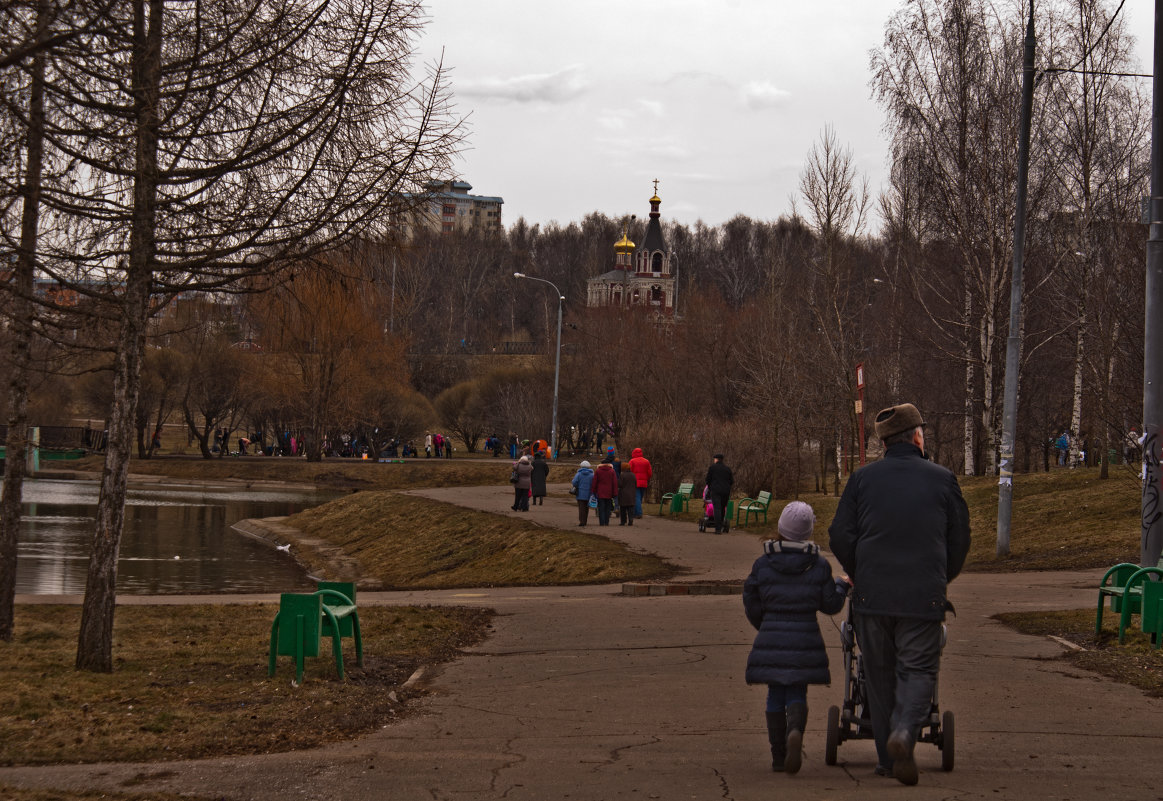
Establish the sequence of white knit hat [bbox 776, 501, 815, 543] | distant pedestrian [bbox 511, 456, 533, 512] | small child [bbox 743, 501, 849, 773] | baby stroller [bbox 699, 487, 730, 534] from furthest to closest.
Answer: distant pedestrian [bbox 511, 456, 533, 512] < baby stroller [bbox 699, 487, 730, 534] < white knit hat [bbox 776, 501, 815, 543] < small child [bbox 743, 501, 849, 773]

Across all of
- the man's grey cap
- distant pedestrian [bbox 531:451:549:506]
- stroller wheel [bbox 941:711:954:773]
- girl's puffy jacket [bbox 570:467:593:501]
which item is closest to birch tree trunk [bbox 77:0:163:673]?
the man's grey cap

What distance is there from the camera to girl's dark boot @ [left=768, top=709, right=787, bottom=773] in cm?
671

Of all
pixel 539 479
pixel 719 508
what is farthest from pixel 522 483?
pixel 719 508

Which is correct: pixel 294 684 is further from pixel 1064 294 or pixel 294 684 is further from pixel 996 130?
pixel 1064 294

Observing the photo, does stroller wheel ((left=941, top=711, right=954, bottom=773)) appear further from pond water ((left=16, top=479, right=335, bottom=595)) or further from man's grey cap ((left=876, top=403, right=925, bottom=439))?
pond water ((left=16, top=479, right=335, bottom=595))

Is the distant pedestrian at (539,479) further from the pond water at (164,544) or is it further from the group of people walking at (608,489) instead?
the pond water at (164,544)

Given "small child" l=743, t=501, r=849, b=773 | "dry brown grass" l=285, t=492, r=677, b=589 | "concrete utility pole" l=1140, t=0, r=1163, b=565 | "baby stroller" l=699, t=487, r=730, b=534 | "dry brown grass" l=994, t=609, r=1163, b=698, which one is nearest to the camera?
"small child" l=743, t=501, r=849, b=773

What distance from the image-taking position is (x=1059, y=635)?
12.3m

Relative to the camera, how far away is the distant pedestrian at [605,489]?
28312 mm

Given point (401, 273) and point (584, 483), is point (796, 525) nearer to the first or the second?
point (584, 483)

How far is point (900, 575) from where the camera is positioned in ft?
20.9

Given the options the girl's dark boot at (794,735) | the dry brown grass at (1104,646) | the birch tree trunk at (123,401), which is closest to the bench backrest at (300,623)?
the birch tree trunk at (123,401)

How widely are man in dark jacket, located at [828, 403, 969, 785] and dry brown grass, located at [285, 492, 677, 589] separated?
42.4 feet

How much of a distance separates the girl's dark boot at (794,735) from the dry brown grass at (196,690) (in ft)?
10.0
